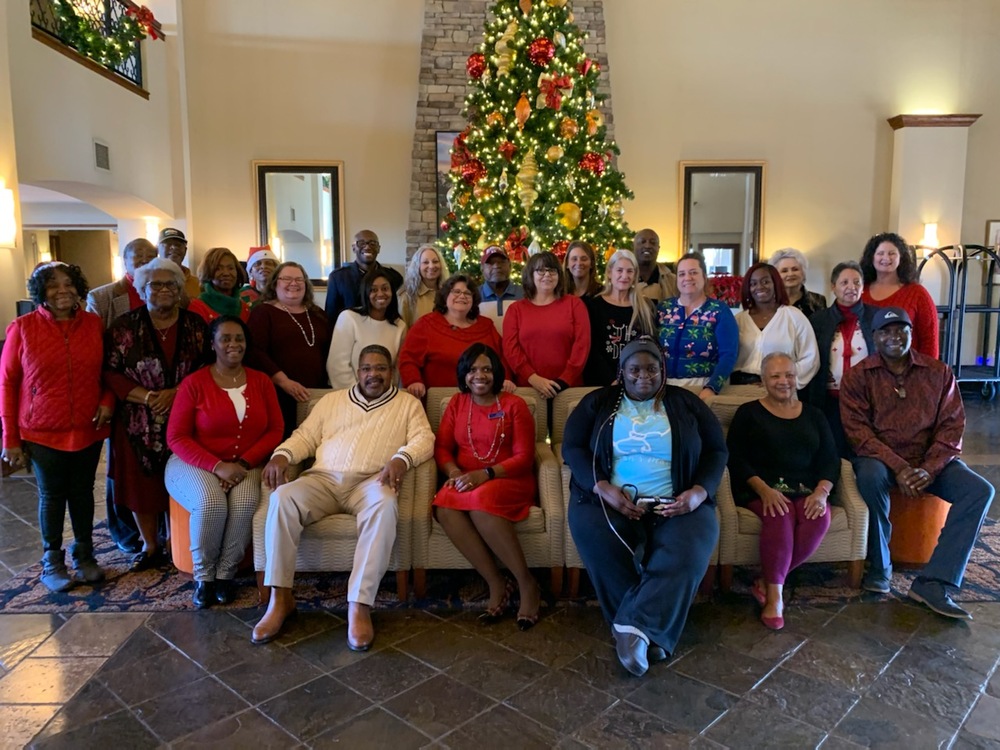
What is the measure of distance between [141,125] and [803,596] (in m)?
7.89

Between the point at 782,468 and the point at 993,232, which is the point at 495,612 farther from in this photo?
the point at 993,232

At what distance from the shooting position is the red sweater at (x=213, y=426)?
3072mm

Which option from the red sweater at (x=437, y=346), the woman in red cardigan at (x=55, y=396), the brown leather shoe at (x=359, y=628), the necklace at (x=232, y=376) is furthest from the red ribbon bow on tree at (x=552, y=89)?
the brown leather shoe at (x=359, y=628)

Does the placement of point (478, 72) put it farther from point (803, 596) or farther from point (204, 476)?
point (803, 596)

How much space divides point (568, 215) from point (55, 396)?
430 cm

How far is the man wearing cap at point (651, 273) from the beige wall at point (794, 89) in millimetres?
3904

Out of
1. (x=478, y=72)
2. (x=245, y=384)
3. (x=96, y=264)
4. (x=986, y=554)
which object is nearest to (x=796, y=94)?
(x=478, y=72)

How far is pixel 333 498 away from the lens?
3.07m

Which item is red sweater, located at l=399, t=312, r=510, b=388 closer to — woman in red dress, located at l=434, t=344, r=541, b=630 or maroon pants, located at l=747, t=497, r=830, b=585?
woman in red dress, located at l=434, t=344, r=541, b=630

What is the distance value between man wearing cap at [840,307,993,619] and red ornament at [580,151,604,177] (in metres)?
3.66

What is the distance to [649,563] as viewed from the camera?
271cm

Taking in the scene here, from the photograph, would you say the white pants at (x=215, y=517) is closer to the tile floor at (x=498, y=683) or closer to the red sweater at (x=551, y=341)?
the tile floor at (x=498, y=683)

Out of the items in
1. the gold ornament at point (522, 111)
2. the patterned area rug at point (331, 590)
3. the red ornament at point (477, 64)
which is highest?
the red ornament at point (477, 64)

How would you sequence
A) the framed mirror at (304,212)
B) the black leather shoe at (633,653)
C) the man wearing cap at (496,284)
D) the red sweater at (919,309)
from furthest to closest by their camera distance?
1. the framed mirror at (304,212)
2. the man wearing cap at (496,284)
3. the red sweater at (919,309)
4. the black leather shoe at (633,653)
